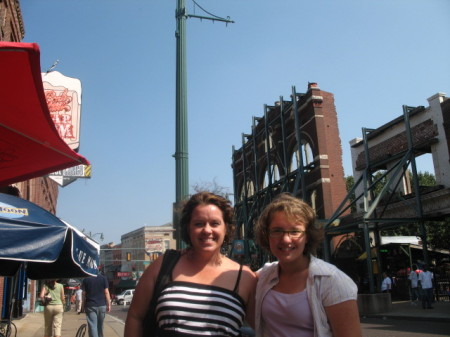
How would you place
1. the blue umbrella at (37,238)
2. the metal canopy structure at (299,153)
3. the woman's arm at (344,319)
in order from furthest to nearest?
the metal canopy structure at (299,153), the blue umbrella at (37,238), the woman's arm at (344,319)

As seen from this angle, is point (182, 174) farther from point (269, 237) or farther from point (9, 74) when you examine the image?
point (269, 237)

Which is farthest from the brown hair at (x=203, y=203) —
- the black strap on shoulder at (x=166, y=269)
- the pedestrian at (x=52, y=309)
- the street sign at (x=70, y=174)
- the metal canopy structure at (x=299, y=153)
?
the metal canopy structure at (x=299, y=153)

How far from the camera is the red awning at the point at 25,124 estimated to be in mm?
3904

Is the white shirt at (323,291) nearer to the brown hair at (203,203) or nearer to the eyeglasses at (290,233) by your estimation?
the eyeglasses at (290,233)

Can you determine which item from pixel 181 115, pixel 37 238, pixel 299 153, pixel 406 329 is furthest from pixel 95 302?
pixel 299 153

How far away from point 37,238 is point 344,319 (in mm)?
3226

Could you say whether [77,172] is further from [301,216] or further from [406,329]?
[301,216]

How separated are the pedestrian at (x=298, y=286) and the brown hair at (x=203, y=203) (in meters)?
0.22

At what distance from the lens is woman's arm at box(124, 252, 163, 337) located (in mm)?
2494

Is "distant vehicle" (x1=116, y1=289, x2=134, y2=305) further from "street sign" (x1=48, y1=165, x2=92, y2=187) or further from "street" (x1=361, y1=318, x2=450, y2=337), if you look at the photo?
"street" (x1=361, y1=318, x2=450, y2=337)

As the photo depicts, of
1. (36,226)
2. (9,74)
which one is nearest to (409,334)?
(36,226)

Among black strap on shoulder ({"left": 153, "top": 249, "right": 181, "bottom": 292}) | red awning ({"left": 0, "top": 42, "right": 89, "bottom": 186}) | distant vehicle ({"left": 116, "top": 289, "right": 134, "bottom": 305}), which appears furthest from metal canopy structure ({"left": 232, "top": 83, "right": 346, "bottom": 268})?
black strap on shoulder ({"left": 153, "top": 249, "right": 181, "bottom": 292})

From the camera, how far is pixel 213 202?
109 inches

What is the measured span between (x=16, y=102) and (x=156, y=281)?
2908 millimetres
